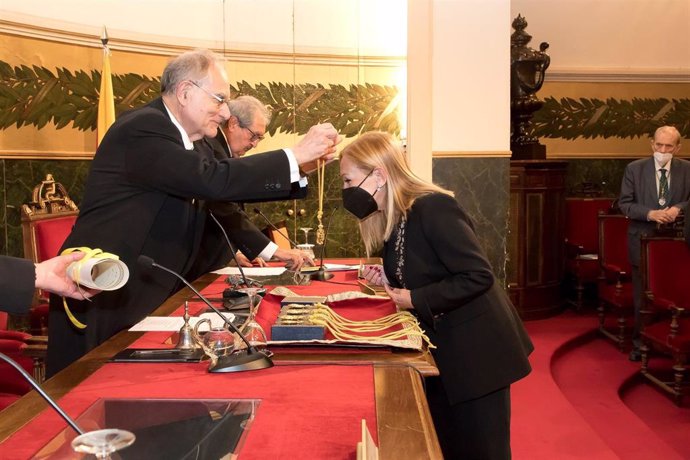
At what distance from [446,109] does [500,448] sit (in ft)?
13.0

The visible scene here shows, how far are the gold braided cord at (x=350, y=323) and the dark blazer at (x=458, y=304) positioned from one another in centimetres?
10

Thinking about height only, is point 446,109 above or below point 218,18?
below

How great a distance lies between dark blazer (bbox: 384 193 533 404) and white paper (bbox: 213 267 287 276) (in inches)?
54.9

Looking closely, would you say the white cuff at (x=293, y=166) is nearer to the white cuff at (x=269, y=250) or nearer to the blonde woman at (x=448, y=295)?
the blonde woman at (x=448, y=295)

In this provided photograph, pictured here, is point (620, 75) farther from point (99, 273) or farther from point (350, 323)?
point (99, 273)

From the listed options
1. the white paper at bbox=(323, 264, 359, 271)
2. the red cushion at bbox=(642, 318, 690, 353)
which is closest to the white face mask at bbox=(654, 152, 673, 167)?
the red cushion at bbox=(642, 318, 690, 353)

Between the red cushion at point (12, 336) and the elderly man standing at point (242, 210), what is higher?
the elderly man standing at point (242, 210)

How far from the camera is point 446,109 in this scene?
624 cm

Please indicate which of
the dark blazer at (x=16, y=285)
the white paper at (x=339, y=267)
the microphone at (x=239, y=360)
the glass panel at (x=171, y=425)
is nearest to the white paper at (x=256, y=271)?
the white paper at (x=339, y=267)

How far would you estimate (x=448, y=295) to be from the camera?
102 inches

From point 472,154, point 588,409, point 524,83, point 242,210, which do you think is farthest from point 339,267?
point 524,83

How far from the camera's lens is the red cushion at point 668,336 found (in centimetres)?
518

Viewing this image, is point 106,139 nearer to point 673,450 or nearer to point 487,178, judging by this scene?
point 673,450

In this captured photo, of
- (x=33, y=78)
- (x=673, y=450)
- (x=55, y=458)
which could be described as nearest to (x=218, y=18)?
(x=33, y=78)
